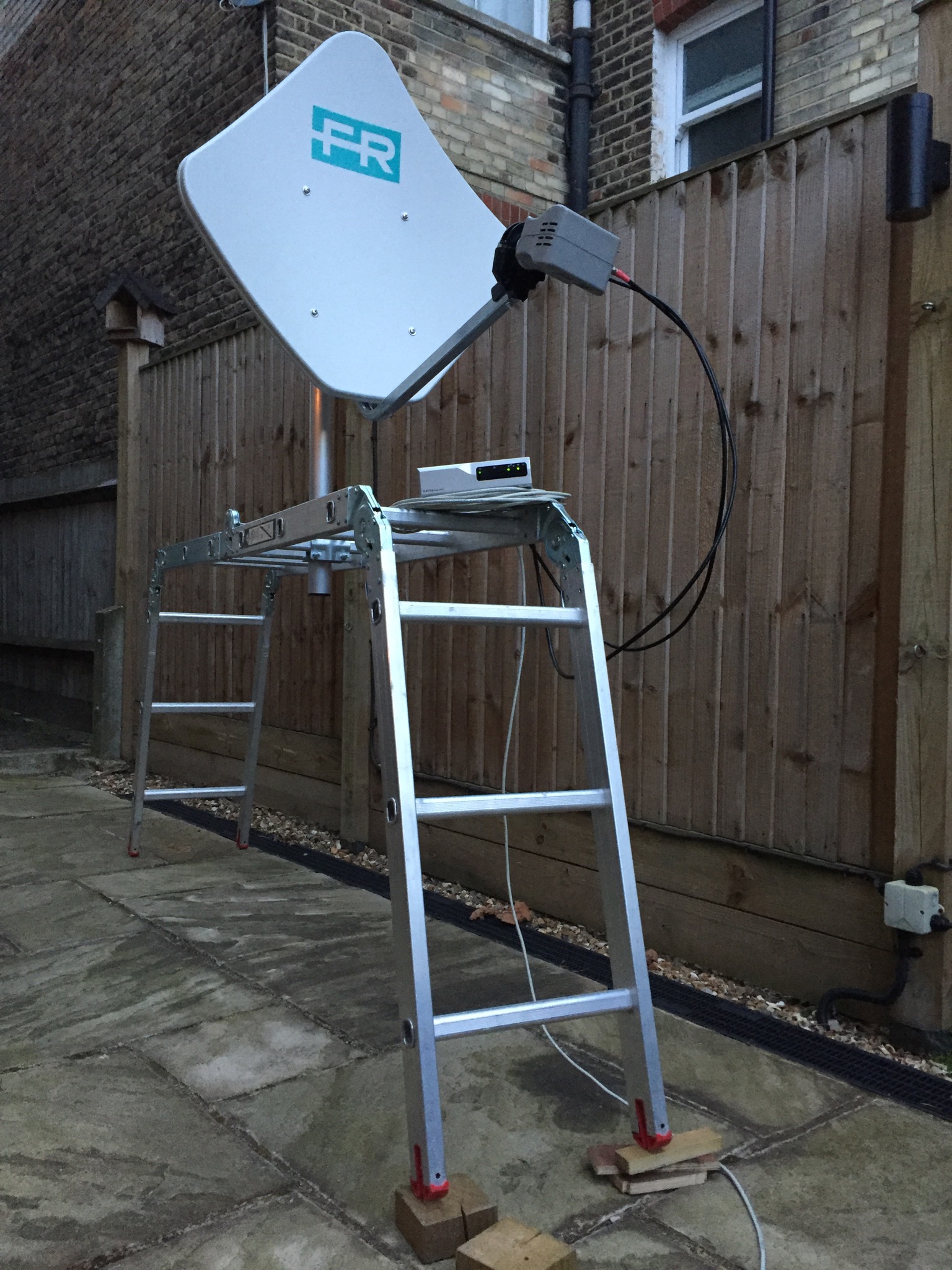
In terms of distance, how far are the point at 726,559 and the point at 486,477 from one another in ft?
3.06

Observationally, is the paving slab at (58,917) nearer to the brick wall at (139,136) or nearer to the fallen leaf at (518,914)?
the fallen leaf at (518,914)

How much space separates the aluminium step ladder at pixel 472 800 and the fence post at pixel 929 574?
0.76 m

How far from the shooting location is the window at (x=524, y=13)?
297 inches

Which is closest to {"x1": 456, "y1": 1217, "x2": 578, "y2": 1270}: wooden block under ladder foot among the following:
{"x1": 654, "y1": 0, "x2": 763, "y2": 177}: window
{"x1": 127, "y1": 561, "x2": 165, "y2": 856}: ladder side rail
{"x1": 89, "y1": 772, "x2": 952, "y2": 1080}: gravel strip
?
{"x1": 89, "y1": 772, "x2": 952, "y2": 1080}: gravel strip

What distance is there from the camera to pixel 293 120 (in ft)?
8.13

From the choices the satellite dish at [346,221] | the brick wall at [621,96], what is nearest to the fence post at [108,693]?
the satellite dish at [346,221]

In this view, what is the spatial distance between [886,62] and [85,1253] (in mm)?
6394

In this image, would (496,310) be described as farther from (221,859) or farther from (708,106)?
(708,106)

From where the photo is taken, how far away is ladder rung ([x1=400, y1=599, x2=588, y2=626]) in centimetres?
178

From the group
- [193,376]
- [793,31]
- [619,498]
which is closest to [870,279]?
[619,498]

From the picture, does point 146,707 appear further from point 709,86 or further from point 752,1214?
point 709,86

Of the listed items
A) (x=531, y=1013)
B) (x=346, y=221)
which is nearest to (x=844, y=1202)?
(x=531, y=1013)

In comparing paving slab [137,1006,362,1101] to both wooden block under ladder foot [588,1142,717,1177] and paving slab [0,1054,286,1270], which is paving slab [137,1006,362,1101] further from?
wooden block under ladder foot [588,1142,717,1177]

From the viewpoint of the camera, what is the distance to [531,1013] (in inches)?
66.5
